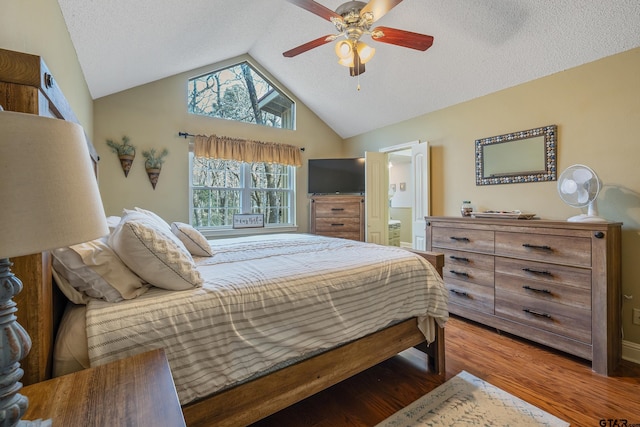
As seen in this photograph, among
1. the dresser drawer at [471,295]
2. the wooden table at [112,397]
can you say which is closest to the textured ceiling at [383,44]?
the dresser drawer at [471,295]

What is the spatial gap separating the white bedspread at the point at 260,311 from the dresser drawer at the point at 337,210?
2.39 metres

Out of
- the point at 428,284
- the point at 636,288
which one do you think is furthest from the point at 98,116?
the point at 636,288

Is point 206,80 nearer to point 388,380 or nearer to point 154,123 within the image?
point 154,123

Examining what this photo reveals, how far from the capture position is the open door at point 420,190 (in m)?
3.67

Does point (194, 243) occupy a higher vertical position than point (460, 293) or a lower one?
higher

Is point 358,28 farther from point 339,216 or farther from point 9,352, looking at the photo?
point 339,216

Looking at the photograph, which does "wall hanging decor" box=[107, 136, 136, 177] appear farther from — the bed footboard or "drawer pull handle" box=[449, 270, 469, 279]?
"drawer pull handle" box=[449, 270, 469, 279]

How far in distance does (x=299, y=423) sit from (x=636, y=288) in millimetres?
2696

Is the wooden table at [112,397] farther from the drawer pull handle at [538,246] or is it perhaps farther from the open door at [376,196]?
the open door at [376,196]

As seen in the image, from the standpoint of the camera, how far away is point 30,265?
31.7 inches

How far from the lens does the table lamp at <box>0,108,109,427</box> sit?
0.46m

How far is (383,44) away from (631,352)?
349cm

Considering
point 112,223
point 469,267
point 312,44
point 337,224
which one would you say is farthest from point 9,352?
point 337,224

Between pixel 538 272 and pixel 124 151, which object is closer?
pixel 538 272
